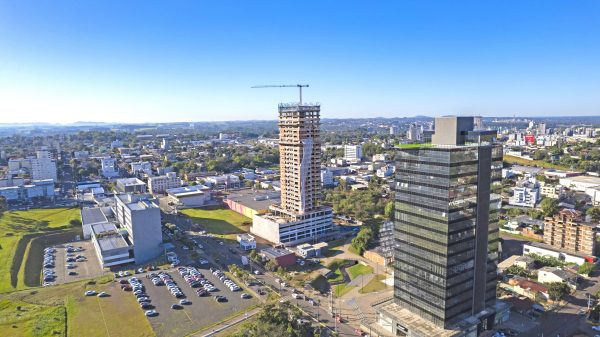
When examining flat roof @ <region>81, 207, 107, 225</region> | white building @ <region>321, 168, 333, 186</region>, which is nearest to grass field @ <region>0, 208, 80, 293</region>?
flat roof @ <region>81, 207, 107, 225</region>

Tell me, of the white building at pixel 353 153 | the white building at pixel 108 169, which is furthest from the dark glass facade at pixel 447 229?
the white building at pixel 108 169

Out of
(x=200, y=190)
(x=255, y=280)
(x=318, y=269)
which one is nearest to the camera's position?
(x=255, y=280)

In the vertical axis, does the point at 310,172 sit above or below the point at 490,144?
below

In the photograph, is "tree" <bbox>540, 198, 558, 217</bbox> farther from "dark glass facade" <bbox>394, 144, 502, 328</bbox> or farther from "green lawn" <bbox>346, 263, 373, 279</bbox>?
"dark glass facade" <bbox>394, 144, 502, 328</bbox>

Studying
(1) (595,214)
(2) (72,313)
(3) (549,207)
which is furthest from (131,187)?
(1) (595,214)

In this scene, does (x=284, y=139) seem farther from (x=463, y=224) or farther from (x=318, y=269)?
(x=463, y=224)

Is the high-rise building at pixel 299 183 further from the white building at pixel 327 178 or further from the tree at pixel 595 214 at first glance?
the tree at pixel 595 214

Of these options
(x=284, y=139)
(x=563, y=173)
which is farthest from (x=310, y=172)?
(x=563, y=173)
